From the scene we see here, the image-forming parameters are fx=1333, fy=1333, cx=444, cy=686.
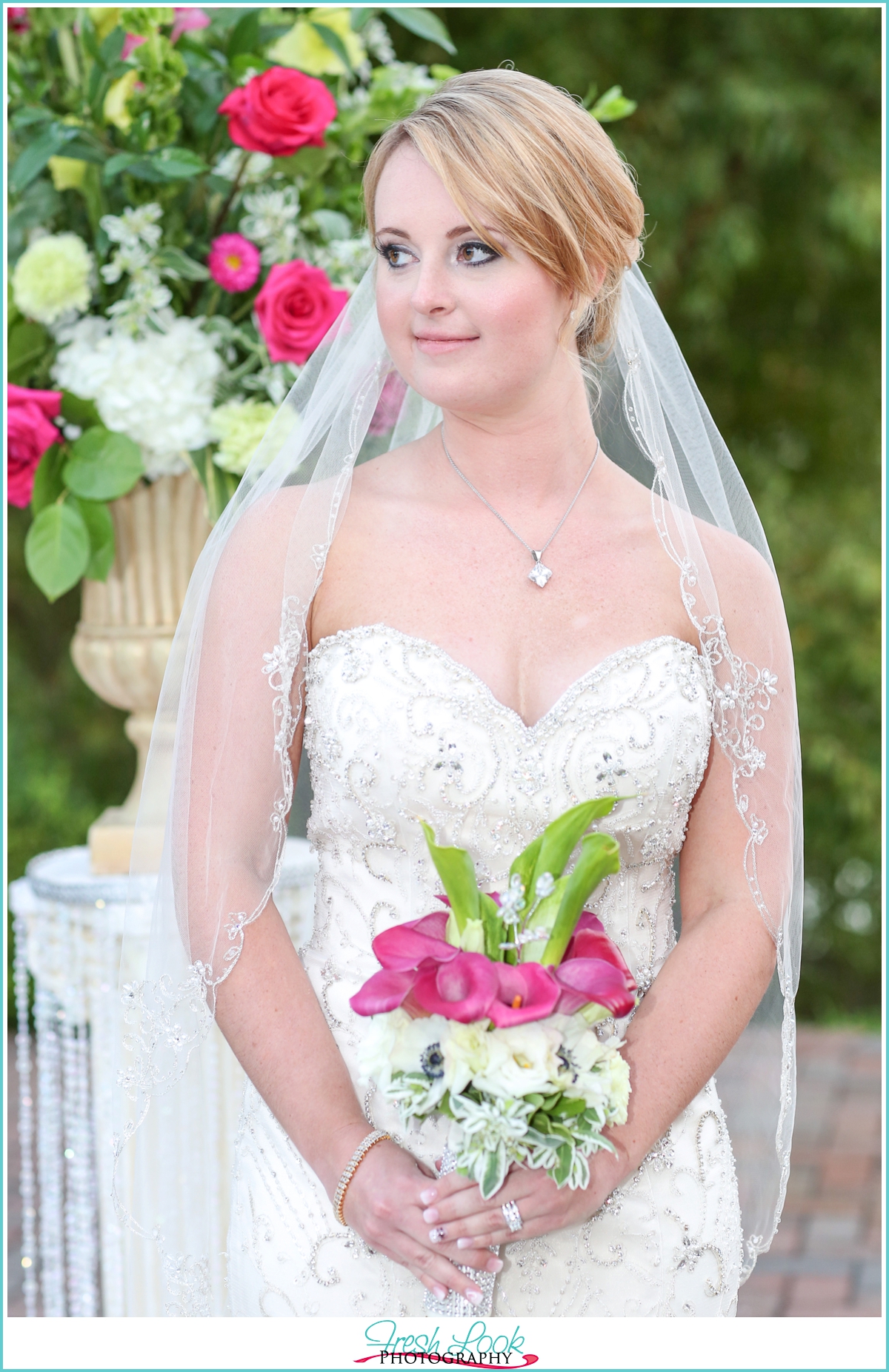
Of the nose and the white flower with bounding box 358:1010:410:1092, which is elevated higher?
the nose

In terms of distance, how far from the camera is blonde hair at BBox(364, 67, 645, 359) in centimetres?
168

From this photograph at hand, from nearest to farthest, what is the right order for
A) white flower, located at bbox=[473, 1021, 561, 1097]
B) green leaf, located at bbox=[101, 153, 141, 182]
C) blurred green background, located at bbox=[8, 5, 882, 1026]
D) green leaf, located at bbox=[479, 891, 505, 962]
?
white flower, located at bbox=[473, 1021, 561, 1097] → green leaf, located at bbox=[479, 891, 505, 962] → green leaf, located at bbox=[101, 153, 141, 182] → blurred green background, located at bbox=[8, 5, 882, 1026]

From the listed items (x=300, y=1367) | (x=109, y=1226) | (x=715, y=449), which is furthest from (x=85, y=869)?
(x=715, y=449)

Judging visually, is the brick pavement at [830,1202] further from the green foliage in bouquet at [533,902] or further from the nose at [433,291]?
the nose at [433,291]

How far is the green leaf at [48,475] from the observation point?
8.44 feet

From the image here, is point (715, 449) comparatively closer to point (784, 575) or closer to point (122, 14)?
point (122, 14)

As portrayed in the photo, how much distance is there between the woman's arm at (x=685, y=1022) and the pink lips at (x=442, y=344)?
706 millimetres

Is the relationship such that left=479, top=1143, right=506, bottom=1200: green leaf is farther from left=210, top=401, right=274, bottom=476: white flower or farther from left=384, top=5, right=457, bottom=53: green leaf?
left=384, top=5, right=457, bottom=53: green leaf

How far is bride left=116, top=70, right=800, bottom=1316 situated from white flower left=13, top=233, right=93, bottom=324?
2.33 feet

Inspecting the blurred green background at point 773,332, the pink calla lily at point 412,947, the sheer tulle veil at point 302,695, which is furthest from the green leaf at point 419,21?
the blurred green background at point 773,332

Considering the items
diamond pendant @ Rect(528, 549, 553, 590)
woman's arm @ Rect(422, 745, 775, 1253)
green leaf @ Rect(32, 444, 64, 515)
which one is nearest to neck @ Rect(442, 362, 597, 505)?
diamond pendant @ Rect(528, 549, 553, 590)

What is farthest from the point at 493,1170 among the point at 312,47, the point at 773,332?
the point at 773,332

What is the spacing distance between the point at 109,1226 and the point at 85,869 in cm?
73

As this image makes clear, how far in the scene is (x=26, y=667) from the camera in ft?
20.1
